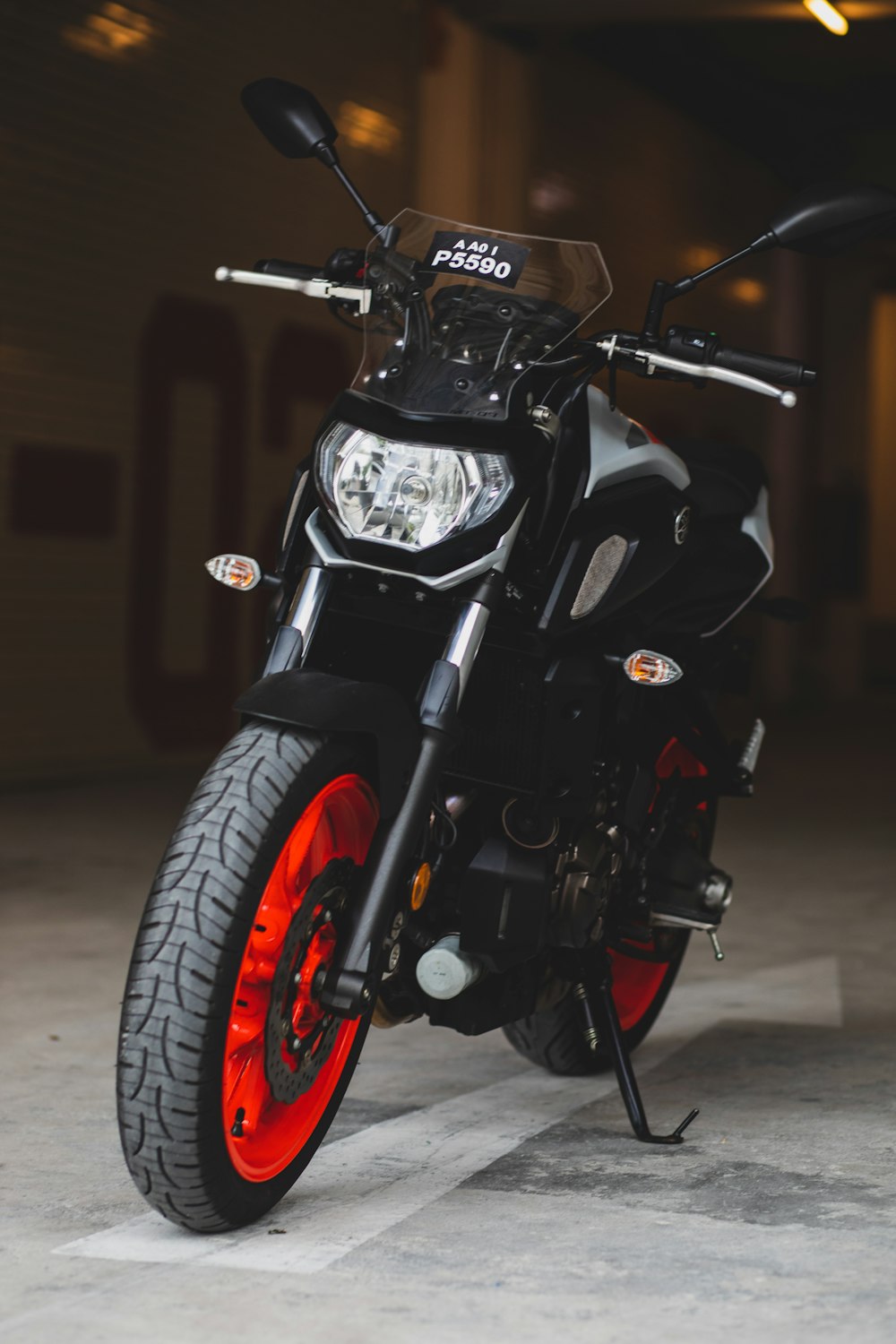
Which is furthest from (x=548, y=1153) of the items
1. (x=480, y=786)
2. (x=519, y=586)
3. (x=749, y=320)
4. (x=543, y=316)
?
(x=749, y=320)

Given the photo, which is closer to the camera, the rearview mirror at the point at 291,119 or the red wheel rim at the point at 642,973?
the rearview mirror at the point at 291,119

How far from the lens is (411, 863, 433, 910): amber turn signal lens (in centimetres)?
295

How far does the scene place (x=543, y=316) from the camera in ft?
10.3

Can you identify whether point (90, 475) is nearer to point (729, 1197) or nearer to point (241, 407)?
point (241, 407)

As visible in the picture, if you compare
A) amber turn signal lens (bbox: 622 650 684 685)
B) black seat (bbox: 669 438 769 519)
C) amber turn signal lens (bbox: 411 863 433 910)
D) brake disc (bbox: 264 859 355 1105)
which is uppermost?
black seat (bbox: 669 438 769 519)

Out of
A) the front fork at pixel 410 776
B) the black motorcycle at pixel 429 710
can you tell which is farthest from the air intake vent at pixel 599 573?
the front fork at pixel 410 776

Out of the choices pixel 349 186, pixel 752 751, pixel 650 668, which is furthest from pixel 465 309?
pixel 752 751

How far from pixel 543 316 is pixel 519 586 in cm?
46

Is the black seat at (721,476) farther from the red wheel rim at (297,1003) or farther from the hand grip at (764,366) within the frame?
the red wheel rim at (297,1003)

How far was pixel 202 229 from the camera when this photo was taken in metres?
9.73

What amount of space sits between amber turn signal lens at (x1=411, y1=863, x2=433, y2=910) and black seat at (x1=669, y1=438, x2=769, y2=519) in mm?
964

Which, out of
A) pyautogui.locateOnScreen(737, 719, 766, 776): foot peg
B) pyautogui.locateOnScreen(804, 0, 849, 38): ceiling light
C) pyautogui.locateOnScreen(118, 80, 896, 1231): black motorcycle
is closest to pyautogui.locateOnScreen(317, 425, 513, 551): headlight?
pyautogui.locateOnScreen(118, 80, 896, 1231): black motorcycle

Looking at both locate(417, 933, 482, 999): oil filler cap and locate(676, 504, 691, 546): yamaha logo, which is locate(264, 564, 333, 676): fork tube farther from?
locate(676, 504, 691, 546): yamaha logo

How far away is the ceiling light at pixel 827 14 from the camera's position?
10.9 meters
